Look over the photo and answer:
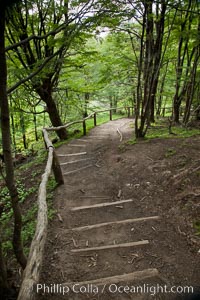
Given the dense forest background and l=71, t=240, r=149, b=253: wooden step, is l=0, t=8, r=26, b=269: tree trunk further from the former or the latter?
l=71, t=240, r=149, b=253: wooden step

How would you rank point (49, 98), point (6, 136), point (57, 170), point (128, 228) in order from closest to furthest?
point (6, 136) → point (128, 228) → point (57, 170) → point (49, 98)

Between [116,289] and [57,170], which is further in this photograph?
[57,170]

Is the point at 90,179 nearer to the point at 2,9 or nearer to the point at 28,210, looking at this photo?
the point at 28,210

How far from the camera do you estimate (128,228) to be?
3.67 m

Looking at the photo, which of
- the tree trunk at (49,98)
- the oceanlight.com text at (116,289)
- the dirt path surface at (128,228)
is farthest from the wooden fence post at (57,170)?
the tree trunk at (49,98)

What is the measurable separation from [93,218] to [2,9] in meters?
3.49

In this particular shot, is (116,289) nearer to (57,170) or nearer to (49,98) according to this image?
(57,170)

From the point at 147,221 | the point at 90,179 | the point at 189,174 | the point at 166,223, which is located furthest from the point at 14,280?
the point at 189,174

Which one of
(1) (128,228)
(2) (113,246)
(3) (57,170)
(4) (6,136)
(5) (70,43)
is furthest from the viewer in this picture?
(5) (70,43)

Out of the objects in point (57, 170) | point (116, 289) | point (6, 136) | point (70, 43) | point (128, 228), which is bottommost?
point (116, 289)

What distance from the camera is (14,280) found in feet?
9.70

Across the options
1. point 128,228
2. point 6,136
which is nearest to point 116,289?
point 128,228

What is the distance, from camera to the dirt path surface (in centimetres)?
266

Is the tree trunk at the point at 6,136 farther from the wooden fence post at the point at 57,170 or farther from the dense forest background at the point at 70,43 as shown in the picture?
the wooden fence post at the point at 57,170
